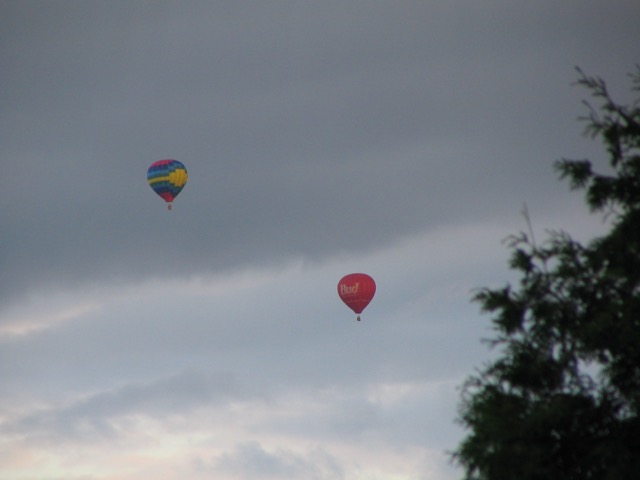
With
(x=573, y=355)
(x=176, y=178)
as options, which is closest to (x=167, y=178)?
(x=176, y=178)

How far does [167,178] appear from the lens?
135875 millimetres

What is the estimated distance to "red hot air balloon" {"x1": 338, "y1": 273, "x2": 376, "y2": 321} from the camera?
428 ft

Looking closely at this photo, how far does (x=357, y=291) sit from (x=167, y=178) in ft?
65.1

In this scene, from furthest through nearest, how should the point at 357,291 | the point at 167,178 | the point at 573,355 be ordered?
1. the point at 167,178
2. the point at 357,291
3. the point at 573,355

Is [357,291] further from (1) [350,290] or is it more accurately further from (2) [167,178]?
(2) [167,178]

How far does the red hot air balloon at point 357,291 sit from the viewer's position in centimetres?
13038

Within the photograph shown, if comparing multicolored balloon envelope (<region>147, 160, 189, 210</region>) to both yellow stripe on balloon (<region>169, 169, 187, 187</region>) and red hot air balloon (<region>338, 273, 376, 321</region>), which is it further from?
red hot air balloon (<region>338, 273, 376, 321</region>)

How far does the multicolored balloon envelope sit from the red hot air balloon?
57.3 feet

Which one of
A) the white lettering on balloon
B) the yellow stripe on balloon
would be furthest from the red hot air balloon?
the yellow stripe on balloon

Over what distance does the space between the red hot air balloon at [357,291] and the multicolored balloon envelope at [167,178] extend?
17454mm

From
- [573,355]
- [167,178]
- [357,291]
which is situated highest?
[167,178]

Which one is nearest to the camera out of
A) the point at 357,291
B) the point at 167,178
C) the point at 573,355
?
the point at 573,355

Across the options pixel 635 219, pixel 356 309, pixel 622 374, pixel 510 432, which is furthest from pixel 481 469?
pixel 356 309

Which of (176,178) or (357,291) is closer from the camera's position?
(357,291)
